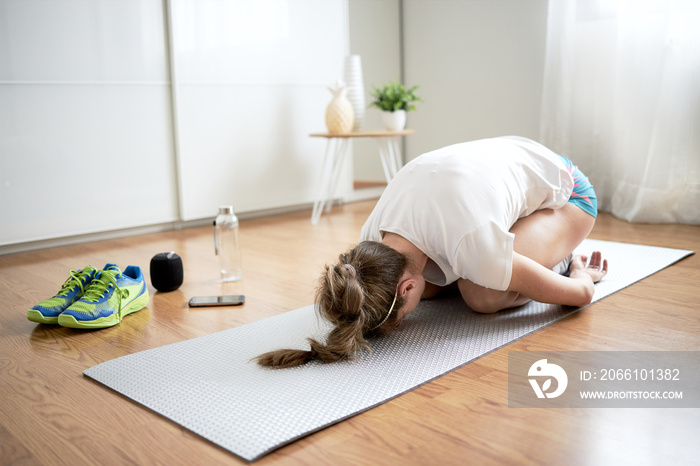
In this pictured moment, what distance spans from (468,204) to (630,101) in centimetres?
216

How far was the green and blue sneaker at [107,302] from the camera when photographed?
166cm

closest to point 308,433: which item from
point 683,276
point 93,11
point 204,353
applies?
point 204,353

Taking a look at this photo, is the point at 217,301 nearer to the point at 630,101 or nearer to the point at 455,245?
the point at 455,245

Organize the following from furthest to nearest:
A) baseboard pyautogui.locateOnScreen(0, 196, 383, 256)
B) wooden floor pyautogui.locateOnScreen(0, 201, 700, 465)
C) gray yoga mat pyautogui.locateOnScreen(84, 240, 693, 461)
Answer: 1. baseboard pyautogui.locateOnScreen(0, 196, 383, 256)
2. gray yoga mat pyautogui.locateOnScreen(84, 240, 693, 461)
3. wooden floor pyautogui.locateOnScreen(0, 201, 700, 465)

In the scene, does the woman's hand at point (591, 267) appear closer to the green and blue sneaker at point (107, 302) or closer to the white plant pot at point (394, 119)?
the green and blue sneaker at point (107, 302)

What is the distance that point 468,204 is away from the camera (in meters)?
1.41

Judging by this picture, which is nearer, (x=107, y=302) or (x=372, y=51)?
(x=107, y=302)

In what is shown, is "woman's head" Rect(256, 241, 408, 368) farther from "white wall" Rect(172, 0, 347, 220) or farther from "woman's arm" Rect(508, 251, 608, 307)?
"white wall" Rect(172, 0, 347, 220)

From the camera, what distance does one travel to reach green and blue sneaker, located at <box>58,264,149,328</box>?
166 cm

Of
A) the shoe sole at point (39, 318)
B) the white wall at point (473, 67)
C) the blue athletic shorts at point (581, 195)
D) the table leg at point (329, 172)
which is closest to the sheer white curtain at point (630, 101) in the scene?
the white wall at point (473, 67)

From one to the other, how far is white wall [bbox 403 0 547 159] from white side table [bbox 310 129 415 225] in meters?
0.60

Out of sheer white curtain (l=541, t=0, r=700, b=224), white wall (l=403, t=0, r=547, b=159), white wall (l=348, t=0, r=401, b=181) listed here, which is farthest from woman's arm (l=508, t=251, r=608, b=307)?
white wall (l=348, t=0, r=401, b=181)

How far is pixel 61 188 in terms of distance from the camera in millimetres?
2820

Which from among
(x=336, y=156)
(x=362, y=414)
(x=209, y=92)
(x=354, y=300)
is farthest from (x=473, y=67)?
(x=362, y=414)
